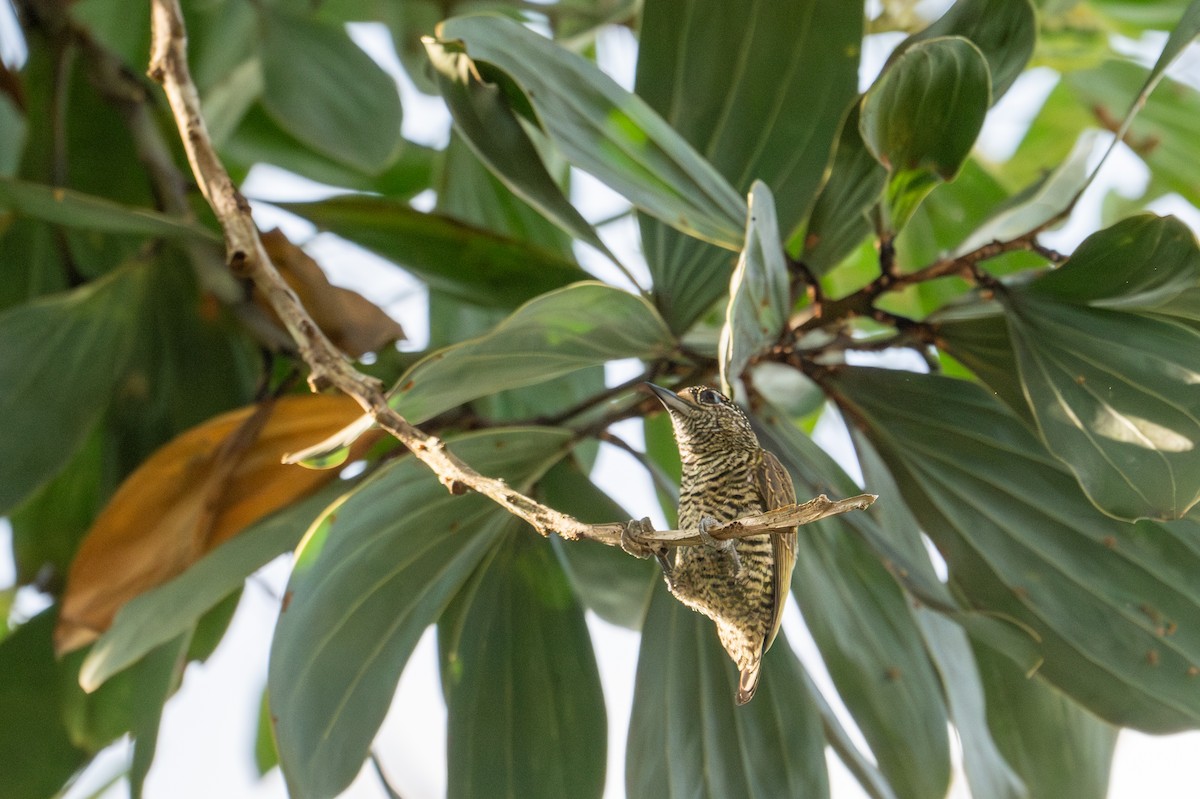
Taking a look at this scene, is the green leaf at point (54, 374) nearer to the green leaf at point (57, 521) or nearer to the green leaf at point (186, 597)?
the green leaf at point (57, 521)

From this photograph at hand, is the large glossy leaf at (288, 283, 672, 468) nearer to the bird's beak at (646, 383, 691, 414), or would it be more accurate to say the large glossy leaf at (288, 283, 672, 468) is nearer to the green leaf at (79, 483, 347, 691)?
the bird's beak at (646, 383, 691, 414)

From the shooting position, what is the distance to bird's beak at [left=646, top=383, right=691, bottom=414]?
88cm

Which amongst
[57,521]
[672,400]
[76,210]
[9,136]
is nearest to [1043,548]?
[672,400]

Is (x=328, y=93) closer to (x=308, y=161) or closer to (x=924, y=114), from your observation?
(x=308, y=161)

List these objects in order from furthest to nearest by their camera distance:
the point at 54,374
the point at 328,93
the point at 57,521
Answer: the point at 328,93 → the point at 57,521 → the point at 54,374

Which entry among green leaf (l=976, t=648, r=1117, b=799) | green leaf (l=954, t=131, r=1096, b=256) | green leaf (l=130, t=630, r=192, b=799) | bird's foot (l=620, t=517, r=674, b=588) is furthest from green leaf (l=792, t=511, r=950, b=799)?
green leaf (l=130, t=630, r=192, b=799)

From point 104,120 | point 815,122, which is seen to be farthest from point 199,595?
point 104,120

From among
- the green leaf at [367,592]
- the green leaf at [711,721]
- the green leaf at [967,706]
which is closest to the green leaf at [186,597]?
the green leaf at [367,592]

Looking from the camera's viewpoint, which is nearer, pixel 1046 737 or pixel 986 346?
pixel 986 346

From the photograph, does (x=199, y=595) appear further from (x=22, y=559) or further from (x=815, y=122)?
(x=815, y=122)

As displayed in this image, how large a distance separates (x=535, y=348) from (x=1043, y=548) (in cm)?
48

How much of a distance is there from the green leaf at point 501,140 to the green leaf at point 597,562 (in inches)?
8.9

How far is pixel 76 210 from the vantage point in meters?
1.08

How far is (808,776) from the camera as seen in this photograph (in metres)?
0.98
